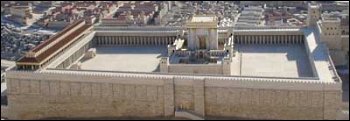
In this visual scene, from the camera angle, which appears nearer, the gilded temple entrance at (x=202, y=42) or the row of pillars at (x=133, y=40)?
the gilded temple entrance at (x=202, y=42)

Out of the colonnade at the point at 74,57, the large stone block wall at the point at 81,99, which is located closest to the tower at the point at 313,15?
the colonnade at the point at 74,57

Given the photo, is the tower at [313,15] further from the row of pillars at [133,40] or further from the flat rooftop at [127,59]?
the flat rooftop at [127,59]

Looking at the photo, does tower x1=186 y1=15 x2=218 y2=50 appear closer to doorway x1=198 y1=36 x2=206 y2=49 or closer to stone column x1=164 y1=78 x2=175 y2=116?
doorway x1=198 y1=36 x2=206 y2=49

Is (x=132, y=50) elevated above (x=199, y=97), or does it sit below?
above

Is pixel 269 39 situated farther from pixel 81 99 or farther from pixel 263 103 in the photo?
pixel 81 99

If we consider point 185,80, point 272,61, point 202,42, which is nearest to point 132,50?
point 202,42
